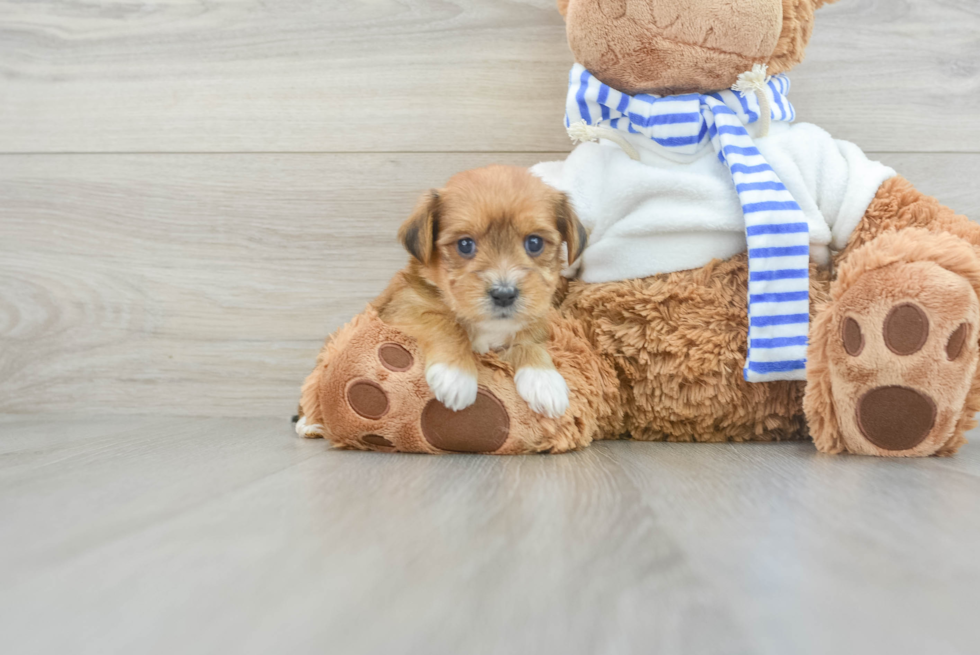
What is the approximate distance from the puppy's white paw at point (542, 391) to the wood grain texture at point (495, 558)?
4.5 inches

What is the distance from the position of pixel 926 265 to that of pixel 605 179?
55 cm

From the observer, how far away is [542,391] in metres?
1.14

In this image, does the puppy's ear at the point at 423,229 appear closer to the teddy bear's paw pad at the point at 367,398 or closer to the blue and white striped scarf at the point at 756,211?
the teddy bear's paw pad at the point at 367,398

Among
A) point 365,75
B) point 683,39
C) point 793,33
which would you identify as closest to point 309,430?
point 365,75

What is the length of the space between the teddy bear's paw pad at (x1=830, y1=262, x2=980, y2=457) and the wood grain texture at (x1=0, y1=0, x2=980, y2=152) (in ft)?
2.39

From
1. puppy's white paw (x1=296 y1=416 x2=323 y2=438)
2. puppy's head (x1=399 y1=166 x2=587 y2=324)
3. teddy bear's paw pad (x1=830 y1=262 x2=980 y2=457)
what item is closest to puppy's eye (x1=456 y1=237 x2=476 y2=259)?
puppy's head (x1=399 y1=166 x2=587 y2=324)

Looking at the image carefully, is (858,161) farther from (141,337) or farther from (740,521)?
(141,337)

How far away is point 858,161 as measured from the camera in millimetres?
1271

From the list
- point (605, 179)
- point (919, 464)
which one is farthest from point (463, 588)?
point (605, 179)

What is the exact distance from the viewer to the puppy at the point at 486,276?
1093mm

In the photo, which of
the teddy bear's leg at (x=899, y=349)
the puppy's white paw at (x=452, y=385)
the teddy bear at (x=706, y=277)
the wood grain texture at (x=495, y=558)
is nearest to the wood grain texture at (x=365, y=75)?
the teddy bear at (x=706, y=277)

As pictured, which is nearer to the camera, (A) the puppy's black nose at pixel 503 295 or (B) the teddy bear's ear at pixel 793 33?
(A) the puppy's black nose at pixel 503 295

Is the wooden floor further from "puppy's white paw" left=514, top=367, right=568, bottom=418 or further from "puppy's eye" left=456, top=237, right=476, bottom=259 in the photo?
"puppy's eye" left=456, top=237, right=476, bottom=259

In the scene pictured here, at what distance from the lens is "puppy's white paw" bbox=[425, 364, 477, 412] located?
1.11 m
